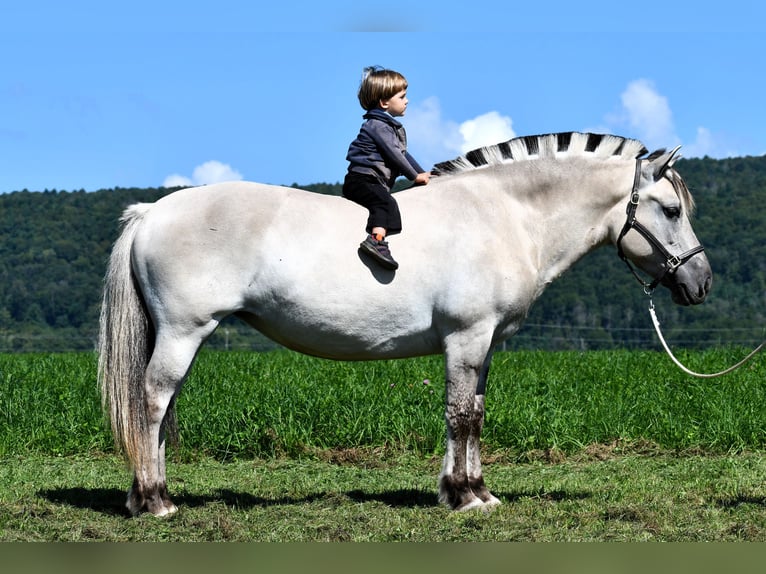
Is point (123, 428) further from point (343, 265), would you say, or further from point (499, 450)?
point (499, 450)

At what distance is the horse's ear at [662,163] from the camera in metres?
6.20

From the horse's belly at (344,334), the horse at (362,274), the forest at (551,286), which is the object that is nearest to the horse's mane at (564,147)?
the horse at (362,274)

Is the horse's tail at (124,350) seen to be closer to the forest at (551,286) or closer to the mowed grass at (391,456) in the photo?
the mowed grass at (391,456)

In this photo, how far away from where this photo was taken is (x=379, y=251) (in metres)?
5.77

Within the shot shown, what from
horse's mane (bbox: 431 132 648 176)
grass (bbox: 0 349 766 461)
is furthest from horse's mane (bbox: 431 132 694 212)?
grass (bbox: 0 349 766 461)

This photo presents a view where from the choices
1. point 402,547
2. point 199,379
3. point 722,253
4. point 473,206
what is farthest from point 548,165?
point 722,253

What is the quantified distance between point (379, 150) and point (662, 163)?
6.37ft

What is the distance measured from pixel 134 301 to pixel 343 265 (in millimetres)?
1425

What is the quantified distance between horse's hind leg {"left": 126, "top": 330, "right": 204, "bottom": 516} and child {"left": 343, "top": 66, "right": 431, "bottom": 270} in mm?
1376

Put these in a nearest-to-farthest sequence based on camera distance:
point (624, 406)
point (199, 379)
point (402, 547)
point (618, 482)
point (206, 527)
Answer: point (402, 547) < point (206, 527) < point (618, 482) < point (624, 406) < point (199, 379)

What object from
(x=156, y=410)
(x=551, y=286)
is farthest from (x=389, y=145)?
(x=551, y=286)

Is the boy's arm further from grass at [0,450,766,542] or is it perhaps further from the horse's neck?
grass at [0,450,766,542]

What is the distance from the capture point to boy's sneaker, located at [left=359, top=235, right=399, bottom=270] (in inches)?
227

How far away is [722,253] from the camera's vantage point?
211 ft
